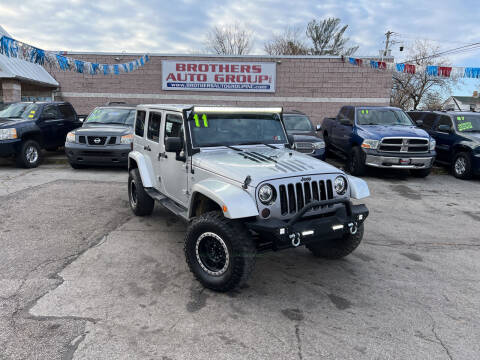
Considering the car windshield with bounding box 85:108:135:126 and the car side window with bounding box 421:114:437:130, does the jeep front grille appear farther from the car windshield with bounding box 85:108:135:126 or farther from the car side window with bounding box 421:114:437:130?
the car side window with bounding box 421:114:437:130

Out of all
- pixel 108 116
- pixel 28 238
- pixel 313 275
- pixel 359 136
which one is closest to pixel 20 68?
pixel 108 116

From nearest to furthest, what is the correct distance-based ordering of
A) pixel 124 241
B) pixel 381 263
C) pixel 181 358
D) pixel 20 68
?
pixel 181 358, pixel 381 263, pixel 124 241, pixel 20 68

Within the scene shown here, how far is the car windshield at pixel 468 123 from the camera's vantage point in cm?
1051

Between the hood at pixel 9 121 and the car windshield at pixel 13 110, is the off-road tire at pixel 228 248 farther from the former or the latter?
the car windshield at pixel 13 110

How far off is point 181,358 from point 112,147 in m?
7.69

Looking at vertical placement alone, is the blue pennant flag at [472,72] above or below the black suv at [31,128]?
above

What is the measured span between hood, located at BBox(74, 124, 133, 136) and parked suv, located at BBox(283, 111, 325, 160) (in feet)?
15.1

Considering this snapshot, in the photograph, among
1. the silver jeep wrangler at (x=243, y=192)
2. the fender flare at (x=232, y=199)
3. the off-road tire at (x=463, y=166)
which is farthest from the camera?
the off-road tire at (x=463, y=166)

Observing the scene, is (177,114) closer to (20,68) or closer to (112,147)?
(112,147)

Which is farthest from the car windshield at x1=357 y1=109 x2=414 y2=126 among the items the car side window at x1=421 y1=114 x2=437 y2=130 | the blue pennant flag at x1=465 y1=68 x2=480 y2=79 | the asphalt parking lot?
the blue pennant flag at x1=465 y1=68 x2=480 y2=79

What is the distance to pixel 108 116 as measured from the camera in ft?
35.1

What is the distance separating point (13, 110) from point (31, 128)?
1.38 m

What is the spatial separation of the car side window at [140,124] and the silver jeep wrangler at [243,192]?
2.52 ft

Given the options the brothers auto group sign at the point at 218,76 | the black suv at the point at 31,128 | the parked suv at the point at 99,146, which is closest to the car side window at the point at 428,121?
the brothers auto group sign at the point at 218,76
